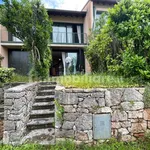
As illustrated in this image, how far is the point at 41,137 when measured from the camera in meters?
3.86

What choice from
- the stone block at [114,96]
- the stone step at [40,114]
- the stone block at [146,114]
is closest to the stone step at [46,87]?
the stone step at [40,114]

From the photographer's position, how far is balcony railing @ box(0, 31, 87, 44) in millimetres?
12352

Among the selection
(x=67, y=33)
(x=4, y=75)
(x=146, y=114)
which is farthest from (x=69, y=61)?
(x=146, y=114)

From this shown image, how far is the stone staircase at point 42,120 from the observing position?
3.80m

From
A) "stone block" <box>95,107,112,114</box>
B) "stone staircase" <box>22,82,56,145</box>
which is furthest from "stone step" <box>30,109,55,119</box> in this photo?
"stone block" <box>95,107,112,114</box>

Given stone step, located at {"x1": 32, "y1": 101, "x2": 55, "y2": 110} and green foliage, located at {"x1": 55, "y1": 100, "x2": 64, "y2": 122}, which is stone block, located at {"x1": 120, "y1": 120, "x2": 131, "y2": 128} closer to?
green foliage, located at {"x1": 55, "y1": 100, "x2": 64, "y2": 122}

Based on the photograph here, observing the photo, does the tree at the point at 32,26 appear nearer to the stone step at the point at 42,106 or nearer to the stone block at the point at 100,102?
the stone step at the point at 42,106

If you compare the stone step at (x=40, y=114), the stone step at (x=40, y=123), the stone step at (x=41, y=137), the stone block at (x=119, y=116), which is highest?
the stone block at (x=119, y=116)

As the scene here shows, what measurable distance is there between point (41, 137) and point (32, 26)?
5217 mm

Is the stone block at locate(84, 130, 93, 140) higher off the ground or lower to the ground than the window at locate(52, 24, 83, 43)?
lower

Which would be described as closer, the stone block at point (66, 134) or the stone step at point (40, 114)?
the stone block at point (66, 134)

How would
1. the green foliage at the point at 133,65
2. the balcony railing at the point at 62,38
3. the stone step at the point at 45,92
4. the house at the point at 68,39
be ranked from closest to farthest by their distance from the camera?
the green foliage at the point at 133,65, the stone step at the point at 45,92, the balcony railing at the point at 62,38, the house at the point at 68,39

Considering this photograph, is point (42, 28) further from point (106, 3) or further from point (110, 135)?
point (106, 3)

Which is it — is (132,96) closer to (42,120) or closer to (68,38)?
(42,120)
